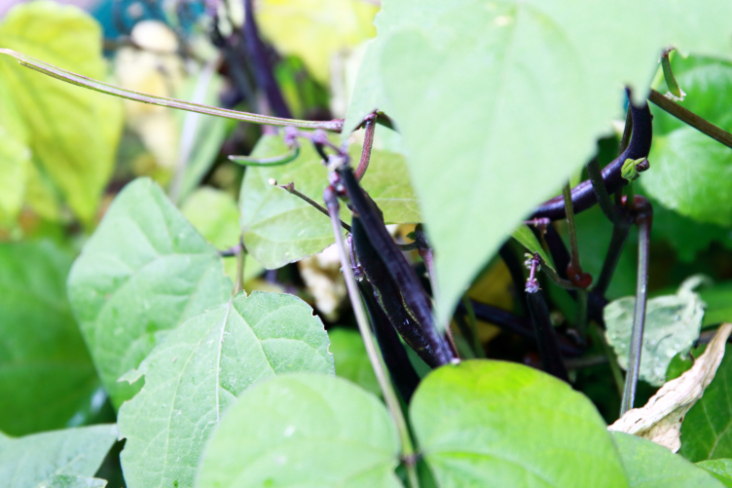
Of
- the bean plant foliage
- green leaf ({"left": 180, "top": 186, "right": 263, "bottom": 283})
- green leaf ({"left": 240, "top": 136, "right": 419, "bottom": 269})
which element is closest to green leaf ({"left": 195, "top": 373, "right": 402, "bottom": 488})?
the bean plant foliage

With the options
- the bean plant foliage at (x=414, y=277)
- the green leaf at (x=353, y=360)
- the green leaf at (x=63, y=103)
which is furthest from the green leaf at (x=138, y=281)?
the green leaf at (x=63, y=103)

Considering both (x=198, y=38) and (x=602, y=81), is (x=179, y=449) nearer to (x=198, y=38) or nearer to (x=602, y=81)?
(x=602, y=81)

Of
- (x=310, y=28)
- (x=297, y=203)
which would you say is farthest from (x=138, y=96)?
(x=310, y=28)

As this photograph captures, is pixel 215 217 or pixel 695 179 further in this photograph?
pixel 215 217

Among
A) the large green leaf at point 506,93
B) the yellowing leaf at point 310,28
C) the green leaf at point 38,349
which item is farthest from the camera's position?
the yellowing leaf at point 310,28

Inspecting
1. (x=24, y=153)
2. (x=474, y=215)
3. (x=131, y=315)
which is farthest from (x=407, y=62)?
(x=24, y=153)

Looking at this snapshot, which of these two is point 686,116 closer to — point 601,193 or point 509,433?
point 601,193

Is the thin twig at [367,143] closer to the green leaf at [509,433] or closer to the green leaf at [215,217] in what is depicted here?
the green leaf at [509,433]
